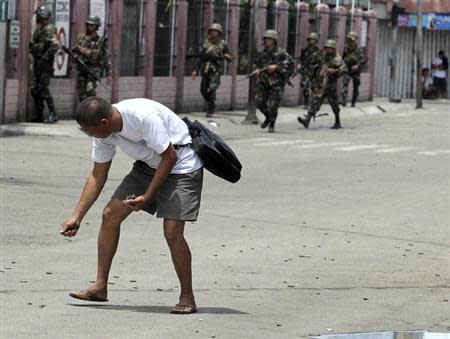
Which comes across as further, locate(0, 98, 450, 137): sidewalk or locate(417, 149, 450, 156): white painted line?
locate(417, 149, 450, 156): white painted line

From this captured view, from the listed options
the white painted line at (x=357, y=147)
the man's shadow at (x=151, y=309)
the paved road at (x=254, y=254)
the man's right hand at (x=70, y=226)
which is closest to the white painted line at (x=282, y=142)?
the white painted line at (x=357, y=147)

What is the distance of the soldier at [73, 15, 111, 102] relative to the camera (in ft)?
79.5

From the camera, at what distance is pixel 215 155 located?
27.9 feet

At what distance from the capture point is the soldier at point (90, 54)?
79.5 ft

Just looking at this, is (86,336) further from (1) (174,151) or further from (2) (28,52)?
(2) (28,52)

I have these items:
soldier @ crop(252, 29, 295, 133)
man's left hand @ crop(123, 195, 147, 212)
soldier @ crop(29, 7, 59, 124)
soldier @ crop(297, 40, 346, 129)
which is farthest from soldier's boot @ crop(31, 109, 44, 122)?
man's left hand @ crop(123, 195, 147, 212)

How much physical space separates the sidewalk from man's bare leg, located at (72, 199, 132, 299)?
46.3 feet

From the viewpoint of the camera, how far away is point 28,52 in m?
23.9

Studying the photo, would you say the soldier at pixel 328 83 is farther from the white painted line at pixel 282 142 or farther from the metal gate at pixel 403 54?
the metal gate at pixel 403 54

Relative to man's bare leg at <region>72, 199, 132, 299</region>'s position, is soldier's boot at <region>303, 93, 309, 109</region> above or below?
below

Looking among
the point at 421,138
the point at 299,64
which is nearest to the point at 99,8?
the point at 421,138

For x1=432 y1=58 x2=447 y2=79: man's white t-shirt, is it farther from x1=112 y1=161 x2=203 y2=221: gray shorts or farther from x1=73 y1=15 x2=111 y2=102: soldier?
x1=112 y1=161 x2=203 y2=221: gray shorts

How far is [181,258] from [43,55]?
50.6 feet

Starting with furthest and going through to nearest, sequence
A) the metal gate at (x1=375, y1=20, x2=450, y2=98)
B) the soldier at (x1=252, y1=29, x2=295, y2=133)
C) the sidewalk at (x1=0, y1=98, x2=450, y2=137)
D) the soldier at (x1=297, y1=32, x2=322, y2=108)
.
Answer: the metal gate at (x1=375, y1=20, x2=450, y2=98) → the soldier at (x1=297, y1=32, x2=322, y2=108) → the soldier at (x1=252, y1=29, x2=295, y2=133) → the sidewalk at (x1=0, y1=98, x2=450, y2=137)
